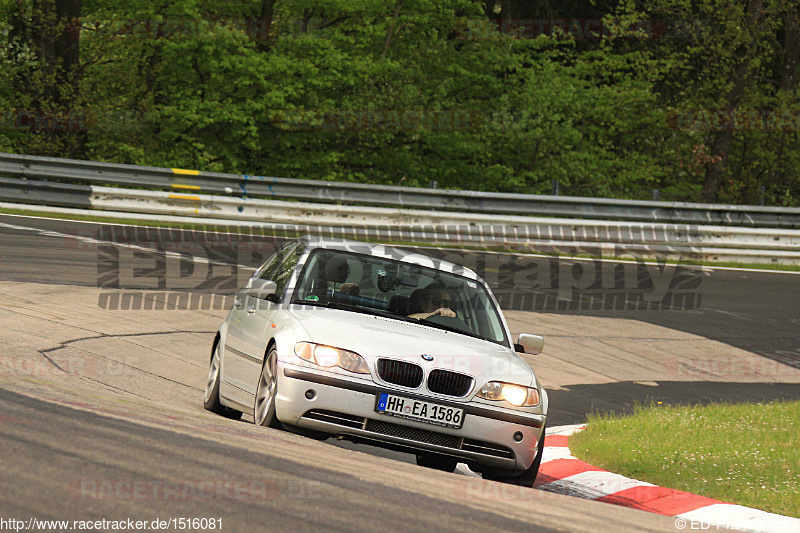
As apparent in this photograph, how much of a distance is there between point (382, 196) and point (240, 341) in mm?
14358

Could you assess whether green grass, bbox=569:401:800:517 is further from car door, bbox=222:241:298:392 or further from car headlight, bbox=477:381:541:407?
car door, bbox=222:241:298:392

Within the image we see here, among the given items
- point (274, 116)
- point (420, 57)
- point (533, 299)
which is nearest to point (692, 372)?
point (533, 299)

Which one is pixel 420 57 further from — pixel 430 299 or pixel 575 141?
pixel 430 299

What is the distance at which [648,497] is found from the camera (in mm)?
7152

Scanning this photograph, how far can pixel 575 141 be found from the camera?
1160 inches

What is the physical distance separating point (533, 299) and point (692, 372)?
3563 millimetres

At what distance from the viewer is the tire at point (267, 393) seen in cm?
702

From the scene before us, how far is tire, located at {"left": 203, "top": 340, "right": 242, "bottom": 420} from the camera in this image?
8.39m

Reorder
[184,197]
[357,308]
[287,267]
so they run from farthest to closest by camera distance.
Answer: [184,197]
[287,267]
[357,308]

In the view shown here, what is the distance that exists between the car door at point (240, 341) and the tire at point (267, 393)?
9.9 inches

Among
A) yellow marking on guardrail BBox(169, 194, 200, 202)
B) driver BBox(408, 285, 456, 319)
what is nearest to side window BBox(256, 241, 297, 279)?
driver BBox(408, 285, 456, 319)

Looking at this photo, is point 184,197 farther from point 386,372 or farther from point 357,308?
point 386,372

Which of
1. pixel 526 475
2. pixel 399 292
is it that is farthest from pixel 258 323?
pixel 526 475

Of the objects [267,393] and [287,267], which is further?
[287,267]
